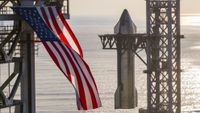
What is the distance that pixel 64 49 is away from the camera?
→ 30.6 meters

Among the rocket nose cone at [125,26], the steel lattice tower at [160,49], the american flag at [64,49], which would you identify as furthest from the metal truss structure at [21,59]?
the rocket nose cone at [125,26]

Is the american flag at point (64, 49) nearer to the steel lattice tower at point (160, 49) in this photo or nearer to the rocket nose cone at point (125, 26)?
the steel lattice tower at point (160, 49)

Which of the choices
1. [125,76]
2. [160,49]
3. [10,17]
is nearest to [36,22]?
[10,17]

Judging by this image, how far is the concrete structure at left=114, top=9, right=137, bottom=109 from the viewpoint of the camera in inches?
2970

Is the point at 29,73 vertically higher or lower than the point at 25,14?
lower

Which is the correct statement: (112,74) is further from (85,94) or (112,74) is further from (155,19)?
(85,94)

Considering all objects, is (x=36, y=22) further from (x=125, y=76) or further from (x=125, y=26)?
(x=125, y=26)

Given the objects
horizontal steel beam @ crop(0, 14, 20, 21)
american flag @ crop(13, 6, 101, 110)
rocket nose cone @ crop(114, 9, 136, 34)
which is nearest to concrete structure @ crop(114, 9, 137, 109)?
rocket nose cone @ crop(114, 9, 136, 34)

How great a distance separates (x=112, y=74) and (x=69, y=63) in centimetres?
16602

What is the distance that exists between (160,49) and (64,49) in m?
40.2

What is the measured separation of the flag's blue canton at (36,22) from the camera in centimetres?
3024

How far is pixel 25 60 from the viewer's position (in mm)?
33000

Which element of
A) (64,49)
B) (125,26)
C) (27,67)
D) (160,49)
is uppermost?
(125,26)

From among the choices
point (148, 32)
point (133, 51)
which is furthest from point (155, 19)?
point (133, 51)
